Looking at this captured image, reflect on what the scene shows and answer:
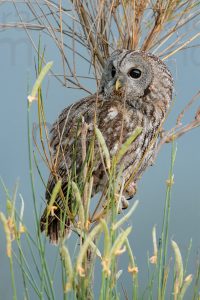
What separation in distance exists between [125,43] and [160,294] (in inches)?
42.5

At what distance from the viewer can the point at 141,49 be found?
2320 millimetres

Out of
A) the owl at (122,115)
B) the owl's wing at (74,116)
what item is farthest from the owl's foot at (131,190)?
the owl's wing at (74,116)

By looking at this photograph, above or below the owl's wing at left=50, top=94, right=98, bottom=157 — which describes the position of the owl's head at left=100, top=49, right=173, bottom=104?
above

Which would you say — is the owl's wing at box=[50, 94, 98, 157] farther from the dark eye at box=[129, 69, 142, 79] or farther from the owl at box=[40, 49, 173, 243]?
the dark eye at box=[129, 69, 142, 79]

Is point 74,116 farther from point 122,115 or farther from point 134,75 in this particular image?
point 134,75

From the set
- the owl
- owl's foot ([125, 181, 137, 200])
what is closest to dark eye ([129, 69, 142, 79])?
the owl

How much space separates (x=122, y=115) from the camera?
102 inches

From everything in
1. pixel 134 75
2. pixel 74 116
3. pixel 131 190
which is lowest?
pixel 131 190

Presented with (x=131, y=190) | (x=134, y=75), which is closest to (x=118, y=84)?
(x=134, y=75)

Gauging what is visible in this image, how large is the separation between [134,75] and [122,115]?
0.58ft

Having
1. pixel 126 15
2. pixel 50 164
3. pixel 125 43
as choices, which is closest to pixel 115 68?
pixel 125 43

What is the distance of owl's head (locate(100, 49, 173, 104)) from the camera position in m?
2.40

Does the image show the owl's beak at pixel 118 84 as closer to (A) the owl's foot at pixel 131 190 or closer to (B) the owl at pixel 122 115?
(B) the owl at pixel 122 115

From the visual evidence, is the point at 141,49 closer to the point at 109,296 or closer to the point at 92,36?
the point at 92,36
